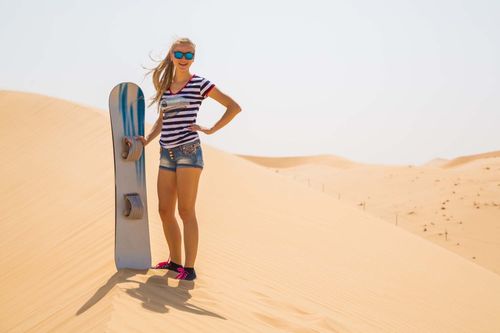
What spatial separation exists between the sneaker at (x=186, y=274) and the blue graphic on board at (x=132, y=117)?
0.78m

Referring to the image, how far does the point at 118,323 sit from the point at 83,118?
1105 cm

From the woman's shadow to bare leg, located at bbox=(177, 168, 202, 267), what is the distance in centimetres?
28

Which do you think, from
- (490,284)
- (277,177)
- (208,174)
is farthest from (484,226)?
(208,174)

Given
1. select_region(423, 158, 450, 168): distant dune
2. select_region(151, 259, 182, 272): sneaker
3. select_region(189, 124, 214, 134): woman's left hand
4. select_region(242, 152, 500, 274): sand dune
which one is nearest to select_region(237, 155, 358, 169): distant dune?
select_region(423, 158, 450, 168): distant dune

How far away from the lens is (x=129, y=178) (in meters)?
5.07

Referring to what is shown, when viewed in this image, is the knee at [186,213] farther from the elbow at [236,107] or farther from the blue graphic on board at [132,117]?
the elbow at [236,107]

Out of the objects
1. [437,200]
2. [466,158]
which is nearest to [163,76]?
[437,200]

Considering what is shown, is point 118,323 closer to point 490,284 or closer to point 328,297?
point 328,297

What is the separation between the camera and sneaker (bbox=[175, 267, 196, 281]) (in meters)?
4.98

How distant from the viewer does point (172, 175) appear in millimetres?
4875

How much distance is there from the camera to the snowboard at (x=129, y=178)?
16.5 ft

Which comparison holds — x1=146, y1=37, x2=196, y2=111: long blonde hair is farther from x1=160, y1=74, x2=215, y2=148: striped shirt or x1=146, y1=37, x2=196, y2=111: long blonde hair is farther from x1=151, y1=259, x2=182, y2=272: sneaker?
x1=151, y1=259, x2=182, y2=272: sneaker

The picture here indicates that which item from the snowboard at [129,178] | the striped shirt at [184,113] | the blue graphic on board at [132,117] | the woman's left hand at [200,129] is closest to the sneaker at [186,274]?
the snowboard at [129,178]

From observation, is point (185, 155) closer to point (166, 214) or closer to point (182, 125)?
point (182, 125)
